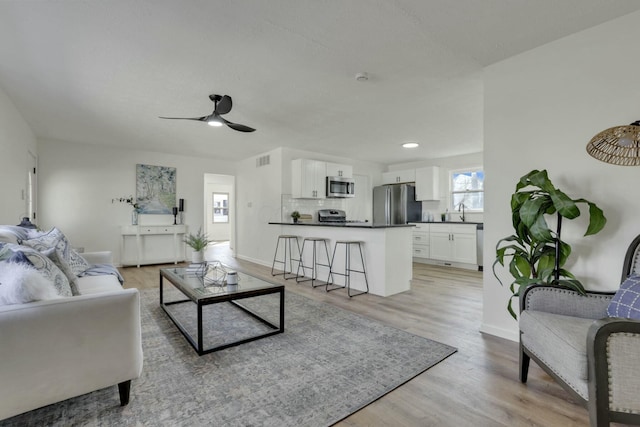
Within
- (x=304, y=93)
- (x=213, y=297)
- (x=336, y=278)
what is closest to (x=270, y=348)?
(x=213, y=297)

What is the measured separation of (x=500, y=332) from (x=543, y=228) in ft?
3.66

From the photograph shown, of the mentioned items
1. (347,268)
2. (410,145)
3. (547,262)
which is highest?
(410,145)

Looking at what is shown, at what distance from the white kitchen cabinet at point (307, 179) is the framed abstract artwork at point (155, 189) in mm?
2756

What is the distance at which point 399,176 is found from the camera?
7.38 meters

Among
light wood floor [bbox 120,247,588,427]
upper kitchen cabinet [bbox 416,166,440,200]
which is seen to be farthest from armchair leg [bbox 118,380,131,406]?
upper kitchen cabinet [bbox 416,166,440,200]

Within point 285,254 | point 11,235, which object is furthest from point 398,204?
point 11,235

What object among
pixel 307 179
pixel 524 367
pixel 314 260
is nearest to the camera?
pixel 524 367

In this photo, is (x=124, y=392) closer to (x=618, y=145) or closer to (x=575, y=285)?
(x=575, y=285)

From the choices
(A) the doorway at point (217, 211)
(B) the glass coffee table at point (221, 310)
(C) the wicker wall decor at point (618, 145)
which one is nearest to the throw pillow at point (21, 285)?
(B) the glass coffee table at point (221, 310)

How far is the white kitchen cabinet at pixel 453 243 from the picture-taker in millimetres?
5797

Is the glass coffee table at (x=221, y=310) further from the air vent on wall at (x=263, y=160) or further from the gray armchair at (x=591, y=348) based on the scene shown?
the air vent on wall at (x=263, y=160)

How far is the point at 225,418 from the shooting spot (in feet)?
5.12

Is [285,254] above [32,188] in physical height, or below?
below

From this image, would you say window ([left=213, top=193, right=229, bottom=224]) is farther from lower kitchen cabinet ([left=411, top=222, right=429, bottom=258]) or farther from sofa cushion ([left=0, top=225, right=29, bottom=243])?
sofa cushion ([left=0, top=225, right=29, bottom=243])
